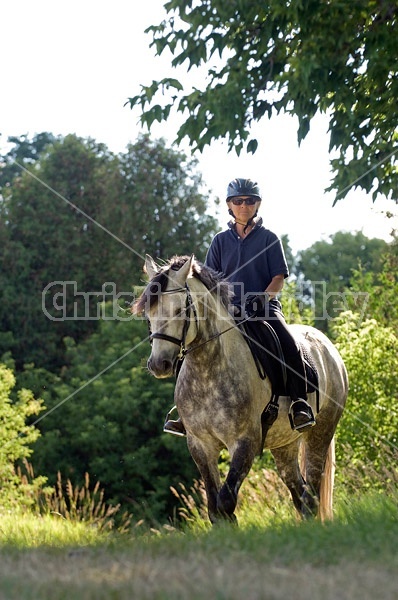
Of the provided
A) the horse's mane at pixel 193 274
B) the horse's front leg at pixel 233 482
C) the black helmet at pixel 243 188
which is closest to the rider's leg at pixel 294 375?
the horse's mane at pixel 193 274

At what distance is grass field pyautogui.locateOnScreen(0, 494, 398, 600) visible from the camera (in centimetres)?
532

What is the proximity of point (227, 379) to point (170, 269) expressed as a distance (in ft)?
4.10

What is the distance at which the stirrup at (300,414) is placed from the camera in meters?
10.4

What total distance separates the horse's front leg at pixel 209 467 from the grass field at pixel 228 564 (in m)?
1.07

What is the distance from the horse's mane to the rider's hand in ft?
1.53

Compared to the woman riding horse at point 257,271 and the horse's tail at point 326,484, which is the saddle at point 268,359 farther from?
the horse's tail at point 326,484

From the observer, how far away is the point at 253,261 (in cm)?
1055

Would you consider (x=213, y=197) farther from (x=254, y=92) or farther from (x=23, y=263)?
(x=254, y=92)

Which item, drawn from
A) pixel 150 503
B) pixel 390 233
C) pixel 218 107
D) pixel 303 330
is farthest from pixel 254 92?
pixel 150 503

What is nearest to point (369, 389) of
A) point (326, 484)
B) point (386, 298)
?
point (386, 298)

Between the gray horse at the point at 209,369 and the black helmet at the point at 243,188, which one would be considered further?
Result: the black helmet at the point at 243,188

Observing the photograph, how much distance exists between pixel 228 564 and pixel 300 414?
4.28 metres

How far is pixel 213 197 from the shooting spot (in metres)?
49.2

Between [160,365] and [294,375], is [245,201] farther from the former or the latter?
[160,365]
